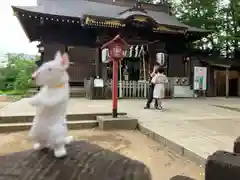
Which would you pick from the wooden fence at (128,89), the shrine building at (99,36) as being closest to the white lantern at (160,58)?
the shrine building at (99,36)

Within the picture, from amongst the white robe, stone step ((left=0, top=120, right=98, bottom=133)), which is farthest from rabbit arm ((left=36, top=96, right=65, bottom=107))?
the white robe

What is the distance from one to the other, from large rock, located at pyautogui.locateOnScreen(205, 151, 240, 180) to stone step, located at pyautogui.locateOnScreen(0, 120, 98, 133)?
4.48 meters

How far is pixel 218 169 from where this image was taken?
6.25 feet

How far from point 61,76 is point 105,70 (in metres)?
11.8

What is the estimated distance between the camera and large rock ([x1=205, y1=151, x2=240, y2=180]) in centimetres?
183

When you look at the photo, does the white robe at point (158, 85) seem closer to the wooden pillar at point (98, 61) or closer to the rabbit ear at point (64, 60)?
the wooden pillar at point (98, 61)

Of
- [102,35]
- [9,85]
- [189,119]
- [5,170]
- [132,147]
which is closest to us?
[5,170]

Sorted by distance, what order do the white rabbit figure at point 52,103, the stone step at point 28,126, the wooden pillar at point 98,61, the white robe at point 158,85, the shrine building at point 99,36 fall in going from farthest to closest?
1. the wooden pillar at point 98,61
2. the shrine building at point 99,36
3. the white robe at point 158,85
4. the stone step at point 28,126
5. the white rabbit figure at point 52,103

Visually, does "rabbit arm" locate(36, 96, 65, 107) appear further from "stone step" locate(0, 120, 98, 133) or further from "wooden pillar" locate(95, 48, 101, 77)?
"wooden pillar" locate(95, 48, 101, 77)

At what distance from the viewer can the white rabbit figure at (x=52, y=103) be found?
161 centimetres

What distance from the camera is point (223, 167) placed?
1.87 meters

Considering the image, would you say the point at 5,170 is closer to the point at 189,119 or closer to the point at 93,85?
the point at 189,119

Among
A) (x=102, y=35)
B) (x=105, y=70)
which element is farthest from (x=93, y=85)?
(x=102, y=35)

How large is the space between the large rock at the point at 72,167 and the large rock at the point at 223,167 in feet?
2.10
